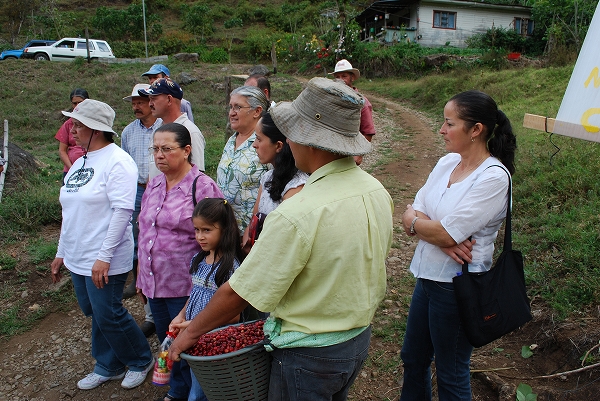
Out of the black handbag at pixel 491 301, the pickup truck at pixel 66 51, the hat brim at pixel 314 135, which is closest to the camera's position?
the hat brim at pixel 314 135

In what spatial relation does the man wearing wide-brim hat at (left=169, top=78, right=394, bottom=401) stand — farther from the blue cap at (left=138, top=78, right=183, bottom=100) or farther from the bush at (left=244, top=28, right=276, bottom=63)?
the bush at (left=244, top=28, right=276, bottom=63)

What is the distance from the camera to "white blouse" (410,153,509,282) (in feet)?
6.77

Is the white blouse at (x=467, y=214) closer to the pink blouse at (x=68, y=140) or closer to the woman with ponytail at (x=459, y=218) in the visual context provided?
the woman with ponytail at (x=459, y=218)

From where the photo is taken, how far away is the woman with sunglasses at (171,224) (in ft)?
9.07

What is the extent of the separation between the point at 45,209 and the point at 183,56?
20.8m

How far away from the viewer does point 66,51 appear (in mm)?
23031

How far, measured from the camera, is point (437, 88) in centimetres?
1648

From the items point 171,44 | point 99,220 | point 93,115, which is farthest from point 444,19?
point 99,220

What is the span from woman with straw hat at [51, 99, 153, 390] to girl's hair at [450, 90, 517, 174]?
6.64ft

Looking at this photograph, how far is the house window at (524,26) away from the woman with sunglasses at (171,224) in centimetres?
3139

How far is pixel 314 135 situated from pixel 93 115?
196cm

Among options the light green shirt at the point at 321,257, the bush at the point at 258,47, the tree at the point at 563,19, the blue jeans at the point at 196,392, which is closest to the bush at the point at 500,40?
the tree at the point at 563,19

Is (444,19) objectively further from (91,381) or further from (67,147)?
A: (91,381)

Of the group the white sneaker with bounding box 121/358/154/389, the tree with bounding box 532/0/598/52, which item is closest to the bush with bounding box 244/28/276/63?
the tree with bounding box 532/0/598/52
